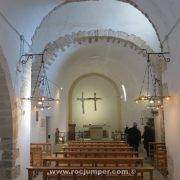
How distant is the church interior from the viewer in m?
7.25

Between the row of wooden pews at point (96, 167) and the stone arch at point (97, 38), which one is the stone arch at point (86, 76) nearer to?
the stone arch at point (97, 38)

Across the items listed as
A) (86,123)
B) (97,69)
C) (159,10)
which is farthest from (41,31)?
(86,123)

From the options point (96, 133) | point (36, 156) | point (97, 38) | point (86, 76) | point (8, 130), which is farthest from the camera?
point (86, 76)

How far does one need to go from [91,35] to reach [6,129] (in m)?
5.91

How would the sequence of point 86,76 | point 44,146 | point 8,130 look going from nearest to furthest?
point 8,130, point 44,146, point 86,76

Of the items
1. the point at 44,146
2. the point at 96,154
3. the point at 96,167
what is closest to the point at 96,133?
the point at 44,146

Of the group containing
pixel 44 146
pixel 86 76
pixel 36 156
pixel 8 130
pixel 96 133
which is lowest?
pixel 36 156

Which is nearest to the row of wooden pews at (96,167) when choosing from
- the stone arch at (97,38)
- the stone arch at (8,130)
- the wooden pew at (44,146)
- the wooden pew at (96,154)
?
the wooden pew at (96,154)

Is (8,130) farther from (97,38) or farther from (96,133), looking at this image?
(96,133)

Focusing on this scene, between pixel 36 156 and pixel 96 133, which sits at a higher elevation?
pixel 96 133

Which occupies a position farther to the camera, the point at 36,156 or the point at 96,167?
the point at 36,156

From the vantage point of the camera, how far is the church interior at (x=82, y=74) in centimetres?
725

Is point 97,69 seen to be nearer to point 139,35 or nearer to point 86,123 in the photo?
point 86,123

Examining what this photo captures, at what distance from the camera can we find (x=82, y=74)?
23734 mm
